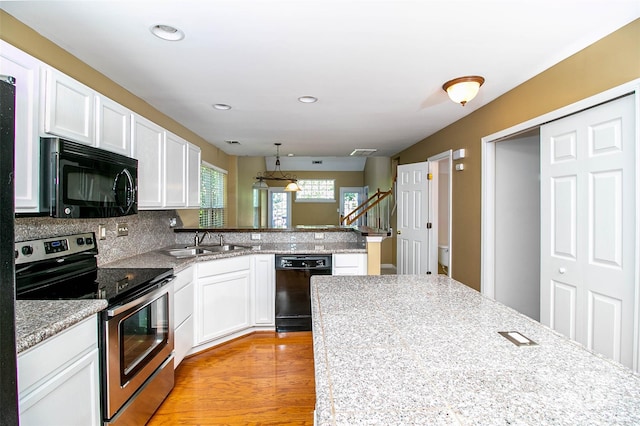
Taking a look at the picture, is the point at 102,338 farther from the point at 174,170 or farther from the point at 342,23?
the point at 342,23

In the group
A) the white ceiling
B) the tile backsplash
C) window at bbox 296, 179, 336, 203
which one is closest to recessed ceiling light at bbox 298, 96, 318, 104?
the white ceiling

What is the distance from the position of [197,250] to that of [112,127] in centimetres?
164

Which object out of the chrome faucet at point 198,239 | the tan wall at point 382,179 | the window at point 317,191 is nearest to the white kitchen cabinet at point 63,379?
the chrome faucet at point 198,239

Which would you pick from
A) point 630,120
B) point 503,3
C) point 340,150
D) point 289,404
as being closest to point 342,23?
point 503,3

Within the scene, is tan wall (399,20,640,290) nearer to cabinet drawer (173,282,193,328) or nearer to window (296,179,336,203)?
cabinet drawer (173,282,193,328)

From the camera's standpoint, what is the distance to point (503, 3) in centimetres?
156

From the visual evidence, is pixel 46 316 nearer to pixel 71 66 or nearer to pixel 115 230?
pixel 115 230

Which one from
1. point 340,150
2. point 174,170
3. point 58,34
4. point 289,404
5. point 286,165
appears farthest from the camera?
point 286,165

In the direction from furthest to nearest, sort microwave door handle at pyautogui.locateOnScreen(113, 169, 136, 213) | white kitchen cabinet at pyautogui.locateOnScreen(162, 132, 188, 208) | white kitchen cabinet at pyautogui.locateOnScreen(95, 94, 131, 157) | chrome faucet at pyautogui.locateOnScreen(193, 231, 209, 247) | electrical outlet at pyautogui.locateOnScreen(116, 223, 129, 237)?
chrome faucet at pyautogui.locateOnScreen(193, 231, 209, 247) → white kitchen cabinet at pyautogui.locateOnScreen(162, 132, 188, 208) → electrical outlet at pyautogui.locateOnScreen(116, 223, 129, 237) → microwave door handle at pyautogui.locateOnScreen(113, 169, 136, 213) → white kitchen cabinet at pyautogui.locateOnScreen(95, 94, 131, 157)

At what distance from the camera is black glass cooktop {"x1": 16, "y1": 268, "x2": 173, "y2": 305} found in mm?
1559

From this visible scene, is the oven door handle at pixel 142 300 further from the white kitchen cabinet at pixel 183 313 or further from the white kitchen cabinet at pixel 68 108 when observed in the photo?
the white kitchen cabinet at pixel 68 108

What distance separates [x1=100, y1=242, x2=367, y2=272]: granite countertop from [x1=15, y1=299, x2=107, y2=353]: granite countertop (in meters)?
0.91

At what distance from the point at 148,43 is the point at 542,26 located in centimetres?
229

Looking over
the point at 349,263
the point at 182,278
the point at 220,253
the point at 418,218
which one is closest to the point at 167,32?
the point at 182,278
